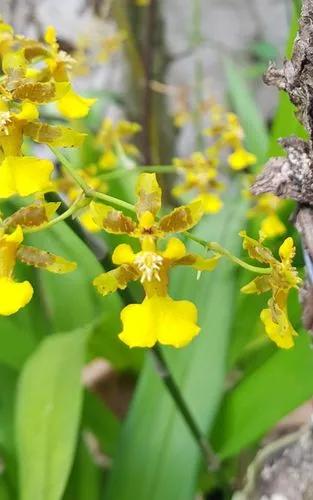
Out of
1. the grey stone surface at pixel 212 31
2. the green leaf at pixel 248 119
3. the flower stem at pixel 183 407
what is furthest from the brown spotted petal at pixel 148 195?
the grey stone surface at pixel 212 31

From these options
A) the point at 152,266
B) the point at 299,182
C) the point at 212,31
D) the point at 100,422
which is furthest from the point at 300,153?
the point at 212,31

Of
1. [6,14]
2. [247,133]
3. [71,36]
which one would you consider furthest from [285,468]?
[71,36]

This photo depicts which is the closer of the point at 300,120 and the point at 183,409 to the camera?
the point at 300,120

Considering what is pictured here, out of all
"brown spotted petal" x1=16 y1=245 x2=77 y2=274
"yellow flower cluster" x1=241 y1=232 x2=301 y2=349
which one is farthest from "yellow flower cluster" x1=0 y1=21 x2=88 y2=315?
"yellow flower cluster" x1=241 y1=232 x2=301 y2=349

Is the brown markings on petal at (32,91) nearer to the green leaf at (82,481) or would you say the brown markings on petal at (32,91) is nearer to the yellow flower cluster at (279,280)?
the yellow flower cluster at (279,280)

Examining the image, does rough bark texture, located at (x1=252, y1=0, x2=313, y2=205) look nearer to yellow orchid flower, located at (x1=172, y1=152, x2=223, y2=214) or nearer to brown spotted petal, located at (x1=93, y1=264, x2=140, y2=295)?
brown spotted petal, located at (x1=93, y1=264, x2=140, y2=295)

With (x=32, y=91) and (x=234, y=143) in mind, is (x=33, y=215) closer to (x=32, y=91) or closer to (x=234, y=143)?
(x=32, y=91)
